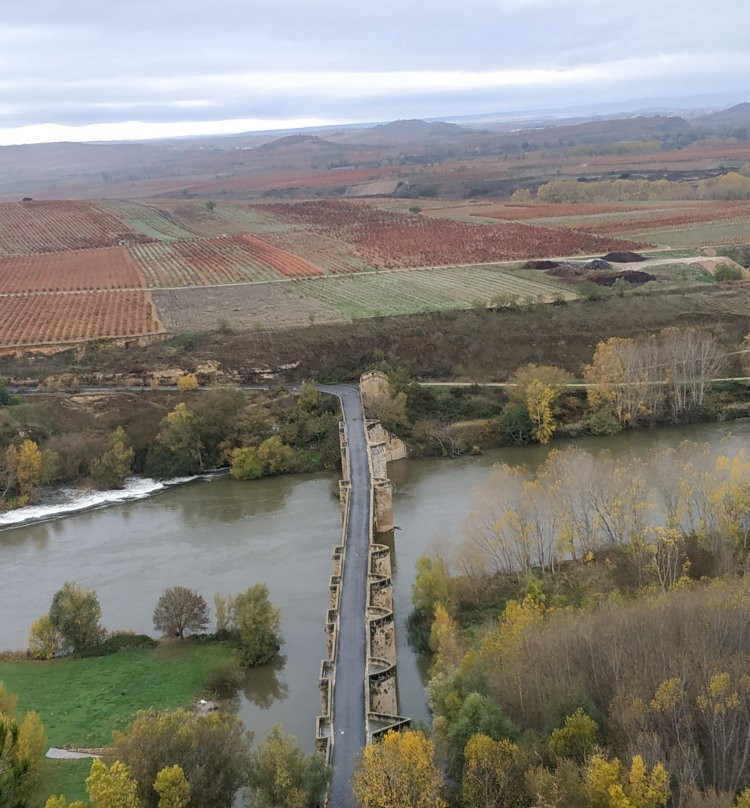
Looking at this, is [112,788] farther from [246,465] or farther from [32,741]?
[246,465]

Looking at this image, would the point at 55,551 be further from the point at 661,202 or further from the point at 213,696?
the point at 661,202

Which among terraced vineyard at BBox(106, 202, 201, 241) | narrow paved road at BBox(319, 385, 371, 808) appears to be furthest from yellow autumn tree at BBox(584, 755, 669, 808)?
terraced vineyard at BBox(106, 202, 201, 241)

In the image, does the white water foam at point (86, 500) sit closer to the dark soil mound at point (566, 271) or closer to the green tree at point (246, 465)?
the green tree at point (246, 465)

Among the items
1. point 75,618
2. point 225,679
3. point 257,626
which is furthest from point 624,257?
point 75,618

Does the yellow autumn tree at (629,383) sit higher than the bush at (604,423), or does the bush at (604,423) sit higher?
the yellow autumn tree at (629,383)

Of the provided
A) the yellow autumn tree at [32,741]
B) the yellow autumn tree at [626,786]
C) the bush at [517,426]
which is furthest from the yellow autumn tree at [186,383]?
the yellow autumn tree at [626,786]

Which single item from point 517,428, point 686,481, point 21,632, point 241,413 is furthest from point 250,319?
point 686,481

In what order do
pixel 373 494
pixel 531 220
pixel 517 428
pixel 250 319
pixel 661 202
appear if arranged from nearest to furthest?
pixel 373 494 < pixel 517 428 < pixel 250 319 < pixel 531 220 < pixel 661 202
